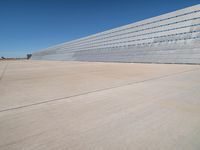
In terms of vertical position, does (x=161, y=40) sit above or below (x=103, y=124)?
above

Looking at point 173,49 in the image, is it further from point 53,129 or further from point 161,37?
point 53,129

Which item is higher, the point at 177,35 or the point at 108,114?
the point at 177,35

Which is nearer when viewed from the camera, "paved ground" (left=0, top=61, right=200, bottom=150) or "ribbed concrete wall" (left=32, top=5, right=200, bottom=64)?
"paved ground" (left=0, top=61, right=200, bottom=150)

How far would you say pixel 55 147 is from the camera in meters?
1.07

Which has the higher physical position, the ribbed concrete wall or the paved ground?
the ribbed concrete wall

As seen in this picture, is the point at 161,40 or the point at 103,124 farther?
the point at 161,40

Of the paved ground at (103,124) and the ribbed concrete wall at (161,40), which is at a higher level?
the ribbed concrete wall at (161,40)

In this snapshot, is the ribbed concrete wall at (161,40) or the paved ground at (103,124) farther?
the ribbed concrete wall at (161,40)

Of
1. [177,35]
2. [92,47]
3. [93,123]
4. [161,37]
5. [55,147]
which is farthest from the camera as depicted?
[92,47]

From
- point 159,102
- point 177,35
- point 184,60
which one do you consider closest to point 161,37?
point 177,35

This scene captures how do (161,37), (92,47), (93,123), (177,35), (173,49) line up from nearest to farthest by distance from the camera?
(93,123), (173,49), (177,35), (161,37), (92,47)

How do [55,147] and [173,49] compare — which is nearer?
[55,147]

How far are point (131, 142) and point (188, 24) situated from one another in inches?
620

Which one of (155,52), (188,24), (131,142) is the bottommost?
(131,142)
